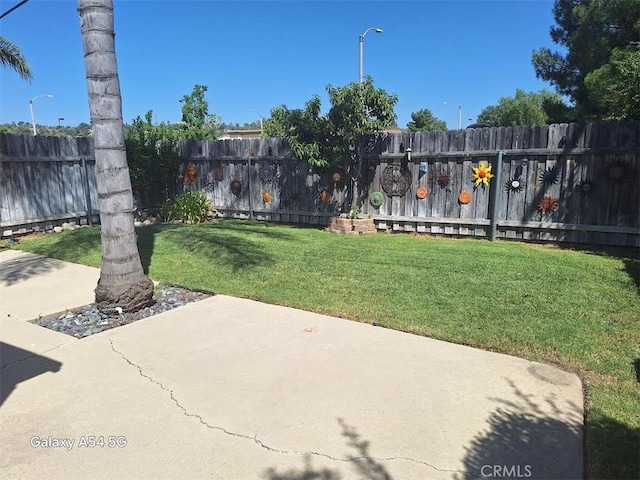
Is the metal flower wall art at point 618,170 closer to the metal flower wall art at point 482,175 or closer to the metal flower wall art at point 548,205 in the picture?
the metal flower wall art at point 548,205

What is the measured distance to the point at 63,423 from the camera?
291cm

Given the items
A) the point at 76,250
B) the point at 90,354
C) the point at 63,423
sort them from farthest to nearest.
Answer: the point at 76,250, the point at 90,354, the point at 63,423

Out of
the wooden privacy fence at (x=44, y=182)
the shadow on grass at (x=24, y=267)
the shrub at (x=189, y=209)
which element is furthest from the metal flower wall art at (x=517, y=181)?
the wooden privacy fence at (x=44, y=182)

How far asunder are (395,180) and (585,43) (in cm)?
993

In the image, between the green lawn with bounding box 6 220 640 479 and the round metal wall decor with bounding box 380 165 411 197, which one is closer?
the green lawn with bounding box 6 220 640 479

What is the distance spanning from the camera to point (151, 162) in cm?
1230

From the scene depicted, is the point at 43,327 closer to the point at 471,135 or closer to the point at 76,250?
the point at 76,250

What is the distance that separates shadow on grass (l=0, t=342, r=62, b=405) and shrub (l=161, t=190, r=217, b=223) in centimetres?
781

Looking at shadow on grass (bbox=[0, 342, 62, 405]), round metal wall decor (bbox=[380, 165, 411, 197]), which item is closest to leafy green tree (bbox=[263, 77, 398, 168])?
round metal wall decor (bbox=[380, 165, 411, 197])

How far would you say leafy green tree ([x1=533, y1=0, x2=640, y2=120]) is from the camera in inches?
505

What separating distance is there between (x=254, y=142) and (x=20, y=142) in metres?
5.04

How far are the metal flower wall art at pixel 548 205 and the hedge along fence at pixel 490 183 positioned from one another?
0.05ft

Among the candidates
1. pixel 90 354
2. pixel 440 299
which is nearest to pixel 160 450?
pixel 90 354

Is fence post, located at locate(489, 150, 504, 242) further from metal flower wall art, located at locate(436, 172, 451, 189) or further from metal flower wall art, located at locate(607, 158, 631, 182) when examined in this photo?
metal flower wall art, located at locate(607, 158, 631, 182)
